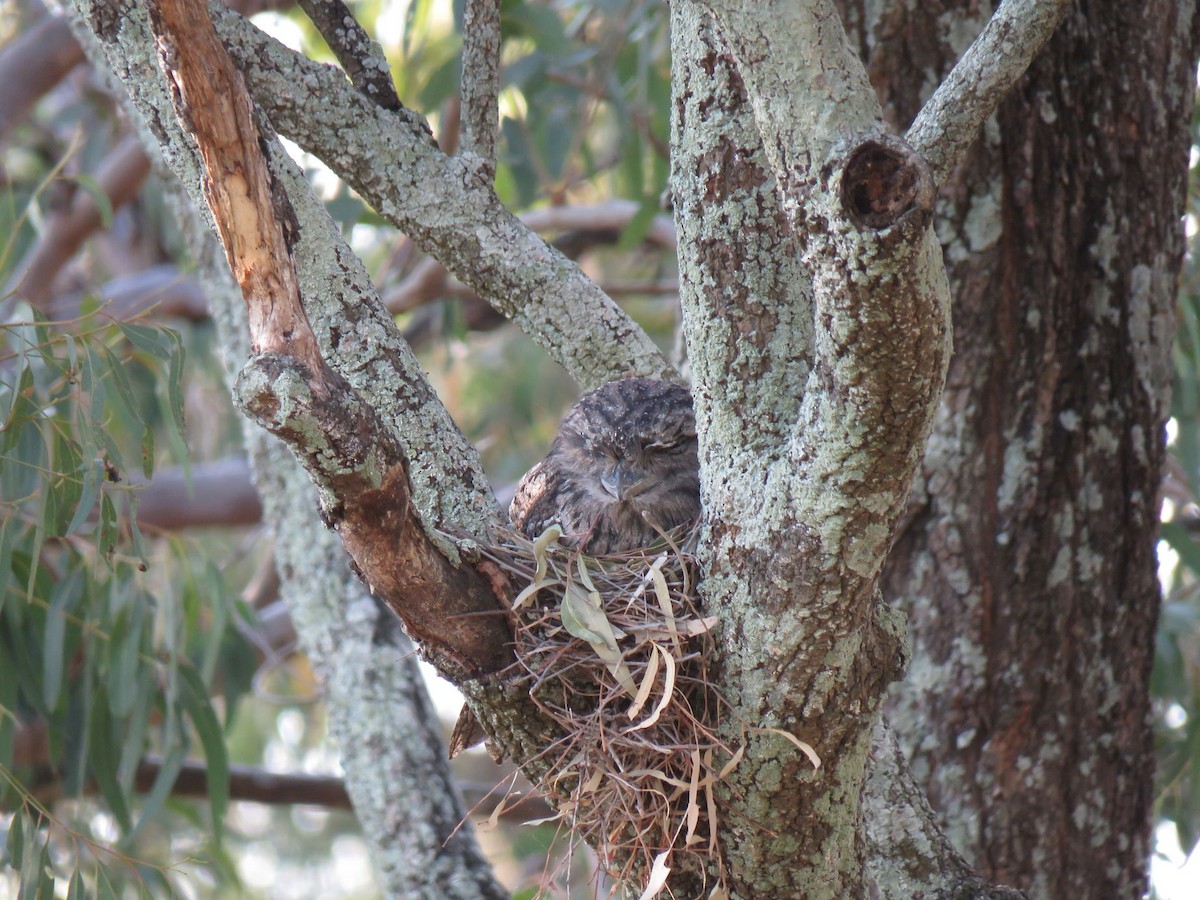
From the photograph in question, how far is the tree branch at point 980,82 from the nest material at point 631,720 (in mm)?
590

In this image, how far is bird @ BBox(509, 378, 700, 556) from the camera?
2414 mm

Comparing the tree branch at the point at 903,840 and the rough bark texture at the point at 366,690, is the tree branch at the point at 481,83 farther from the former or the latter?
the tree branch at the point at 903,840

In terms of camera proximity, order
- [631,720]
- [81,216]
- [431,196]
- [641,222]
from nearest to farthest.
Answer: [631,720], [431,196], [641,222], [81,216]

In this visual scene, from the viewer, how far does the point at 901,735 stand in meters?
2.31

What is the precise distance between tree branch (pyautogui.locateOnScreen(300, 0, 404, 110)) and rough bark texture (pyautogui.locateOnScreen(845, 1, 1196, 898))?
870 millimetres

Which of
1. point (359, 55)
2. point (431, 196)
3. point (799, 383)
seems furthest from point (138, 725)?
point (799, 383)

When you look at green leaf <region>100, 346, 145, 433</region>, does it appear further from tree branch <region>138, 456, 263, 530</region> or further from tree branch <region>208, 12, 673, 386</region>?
tree branch <region>138, 456, 263, 530</region>

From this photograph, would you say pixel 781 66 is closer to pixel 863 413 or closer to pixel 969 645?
pixel 863 413

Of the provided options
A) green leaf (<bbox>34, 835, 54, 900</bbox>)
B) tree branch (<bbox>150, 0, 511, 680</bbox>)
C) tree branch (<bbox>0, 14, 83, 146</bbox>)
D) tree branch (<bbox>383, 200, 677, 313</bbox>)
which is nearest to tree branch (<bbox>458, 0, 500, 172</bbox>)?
tree branch (<bbox>150, 0, 511, 680</bbox>)

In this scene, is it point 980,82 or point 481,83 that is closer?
point 980,82

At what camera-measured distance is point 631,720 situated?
60.4 inches

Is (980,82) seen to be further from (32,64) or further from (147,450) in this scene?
(32,64)

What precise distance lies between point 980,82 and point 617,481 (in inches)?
52.7

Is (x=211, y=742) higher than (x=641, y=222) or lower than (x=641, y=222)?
lower
